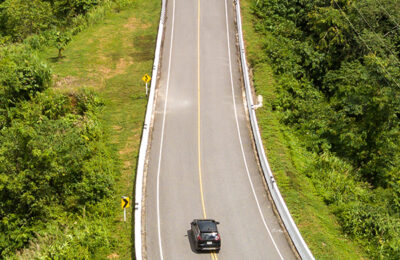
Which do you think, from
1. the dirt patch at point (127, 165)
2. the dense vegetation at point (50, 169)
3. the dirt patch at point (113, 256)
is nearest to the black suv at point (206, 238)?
the dirt patch at point (113, 256)

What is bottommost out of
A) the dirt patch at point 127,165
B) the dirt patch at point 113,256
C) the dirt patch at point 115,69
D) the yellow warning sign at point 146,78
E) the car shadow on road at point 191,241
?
the dirt patch at point 113,256

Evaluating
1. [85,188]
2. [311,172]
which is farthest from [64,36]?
[311,172]

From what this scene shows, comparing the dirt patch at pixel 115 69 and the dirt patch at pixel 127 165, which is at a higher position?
the dirt patch at pixel 115 69

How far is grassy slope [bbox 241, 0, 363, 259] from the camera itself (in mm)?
23438

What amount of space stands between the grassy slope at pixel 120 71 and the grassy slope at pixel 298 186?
1028 centimetres

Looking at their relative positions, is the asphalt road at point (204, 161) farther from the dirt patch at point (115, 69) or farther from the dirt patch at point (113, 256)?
the dirt patch at point (115, 69)

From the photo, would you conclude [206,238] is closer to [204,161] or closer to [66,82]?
[204,161]

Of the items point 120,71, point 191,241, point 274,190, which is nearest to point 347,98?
point 274,190

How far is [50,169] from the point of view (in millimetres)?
25422

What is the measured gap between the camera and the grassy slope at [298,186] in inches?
923

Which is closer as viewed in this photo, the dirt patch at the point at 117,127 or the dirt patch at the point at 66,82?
the dirt patch at the point at 117,127

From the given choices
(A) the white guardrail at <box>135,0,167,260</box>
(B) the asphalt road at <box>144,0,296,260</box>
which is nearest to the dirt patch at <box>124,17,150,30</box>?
(B) the asphalt road at <box>144,0,296,260</box>

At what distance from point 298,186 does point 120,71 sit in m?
20.8

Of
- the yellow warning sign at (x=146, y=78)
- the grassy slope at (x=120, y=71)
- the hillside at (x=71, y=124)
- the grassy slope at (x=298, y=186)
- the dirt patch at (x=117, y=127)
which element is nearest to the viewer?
the grassy slope at (x=298, y=186)
